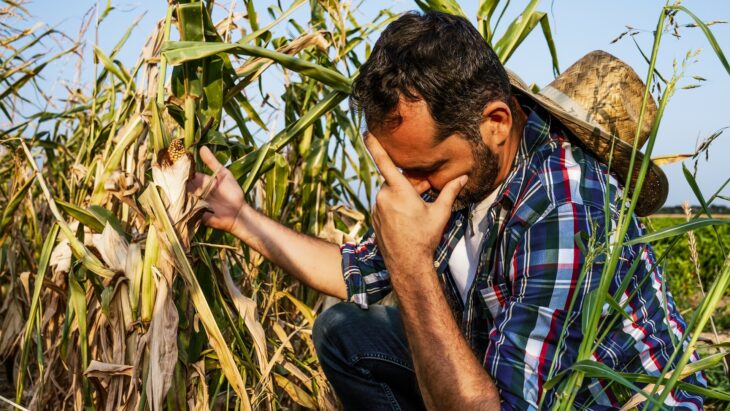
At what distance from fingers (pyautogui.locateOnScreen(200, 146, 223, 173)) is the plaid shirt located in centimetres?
63

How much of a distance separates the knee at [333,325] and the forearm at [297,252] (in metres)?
0.05

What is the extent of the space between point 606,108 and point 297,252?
34.3 inches

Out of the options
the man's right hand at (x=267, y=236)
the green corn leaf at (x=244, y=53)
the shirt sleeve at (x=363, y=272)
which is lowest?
the shirt sleeve at (x=363, y=272)

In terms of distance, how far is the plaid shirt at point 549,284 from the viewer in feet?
4.71

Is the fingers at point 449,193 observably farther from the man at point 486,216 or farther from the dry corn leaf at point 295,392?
the dry corn leaf at point 295,392

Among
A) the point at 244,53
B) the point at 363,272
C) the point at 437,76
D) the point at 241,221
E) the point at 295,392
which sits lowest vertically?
the point at 295,392

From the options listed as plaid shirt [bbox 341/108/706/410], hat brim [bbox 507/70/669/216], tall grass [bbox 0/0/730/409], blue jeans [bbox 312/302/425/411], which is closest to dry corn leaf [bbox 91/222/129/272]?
tall grass [bbox 0/0/730/409]

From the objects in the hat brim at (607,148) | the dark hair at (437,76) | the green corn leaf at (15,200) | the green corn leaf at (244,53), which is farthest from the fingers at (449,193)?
the green corn leaf at (15,200)

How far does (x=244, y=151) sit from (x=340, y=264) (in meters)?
0.41

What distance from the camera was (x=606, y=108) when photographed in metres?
1.74

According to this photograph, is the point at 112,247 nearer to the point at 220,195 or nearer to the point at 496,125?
the point at 220,195

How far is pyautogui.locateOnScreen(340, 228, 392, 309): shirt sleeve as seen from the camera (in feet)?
6.87

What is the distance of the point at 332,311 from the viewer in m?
2.11

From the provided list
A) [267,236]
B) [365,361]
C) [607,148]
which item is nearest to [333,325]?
[365,361]
